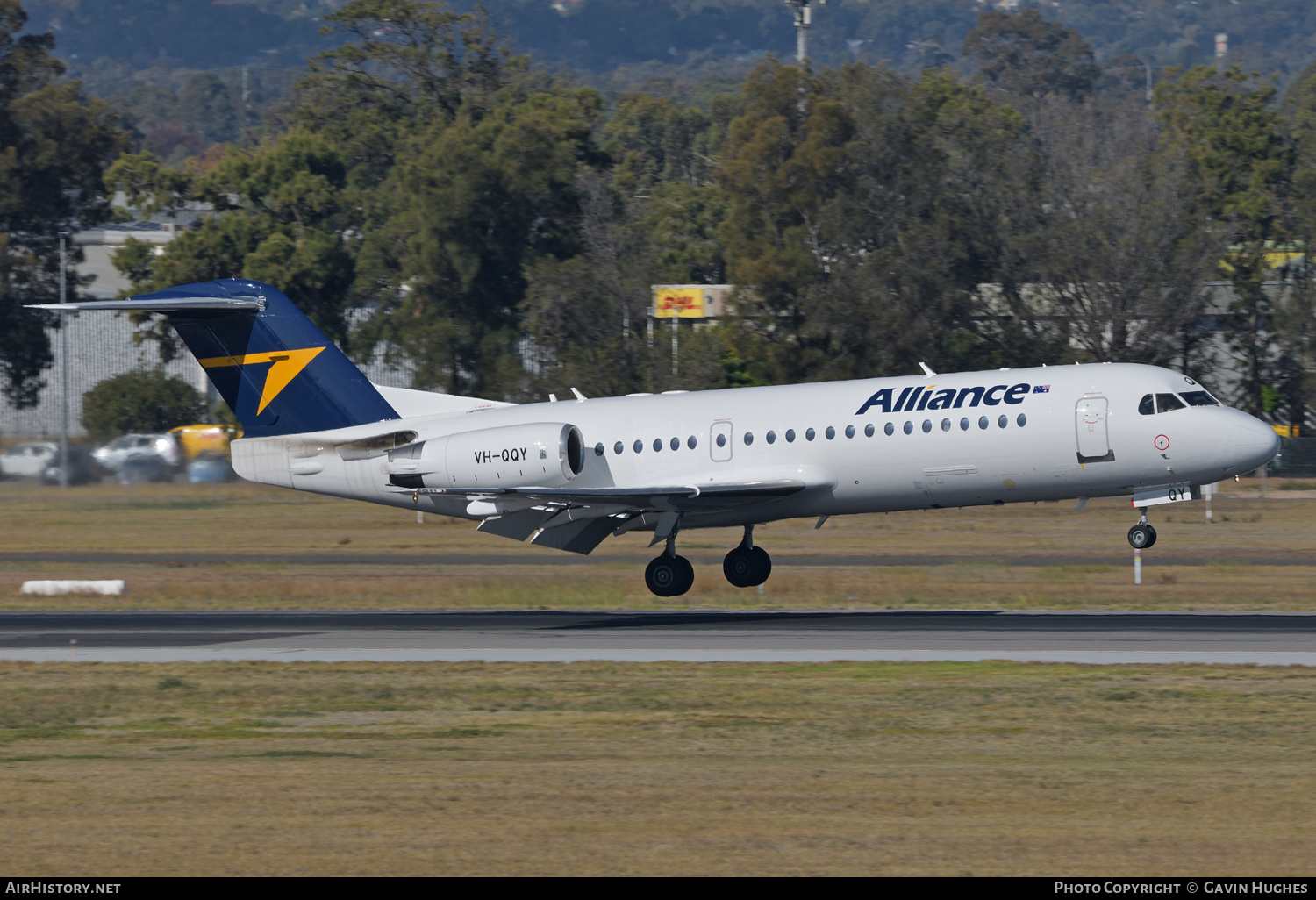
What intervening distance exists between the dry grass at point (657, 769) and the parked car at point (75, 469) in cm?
2860

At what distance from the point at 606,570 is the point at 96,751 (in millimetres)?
20181

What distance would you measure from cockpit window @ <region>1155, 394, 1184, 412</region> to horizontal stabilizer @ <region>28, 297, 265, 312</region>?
1644 cm

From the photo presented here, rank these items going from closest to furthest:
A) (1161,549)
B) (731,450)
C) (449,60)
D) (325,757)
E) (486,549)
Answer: (325,757), (731,450), (1161,549), (486,549), (449,60)

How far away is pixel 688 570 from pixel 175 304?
1066 centimetres

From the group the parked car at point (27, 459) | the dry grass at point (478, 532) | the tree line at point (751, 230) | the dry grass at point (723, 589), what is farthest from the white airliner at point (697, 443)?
the tree line at point (751, 230)

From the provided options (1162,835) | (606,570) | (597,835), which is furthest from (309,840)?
(606,570)

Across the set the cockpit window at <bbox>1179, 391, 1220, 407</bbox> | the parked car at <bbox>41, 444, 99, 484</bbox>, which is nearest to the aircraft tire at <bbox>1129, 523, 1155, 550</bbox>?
the cockpit window at <bbox>1179, 391, 1220, 407</bbox>

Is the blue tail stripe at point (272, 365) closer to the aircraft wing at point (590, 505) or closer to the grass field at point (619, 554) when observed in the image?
the aircraft wing at point (590, 505)

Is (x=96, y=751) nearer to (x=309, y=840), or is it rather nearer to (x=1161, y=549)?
(x=309, y=840)

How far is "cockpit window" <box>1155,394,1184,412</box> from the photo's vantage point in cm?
2765

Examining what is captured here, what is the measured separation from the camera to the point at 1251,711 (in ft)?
59.2

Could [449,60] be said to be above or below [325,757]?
above

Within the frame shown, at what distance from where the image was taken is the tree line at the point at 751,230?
201 ft

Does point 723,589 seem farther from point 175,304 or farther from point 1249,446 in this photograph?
point 175,304
